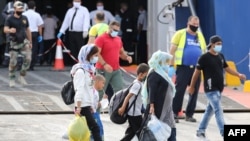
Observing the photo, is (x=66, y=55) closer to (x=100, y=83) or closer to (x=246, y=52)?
(x=246, y=52)

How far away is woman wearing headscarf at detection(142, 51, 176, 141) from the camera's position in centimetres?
1260

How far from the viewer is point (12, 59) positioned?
791 inches

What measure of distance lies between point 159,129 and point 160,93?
554mm

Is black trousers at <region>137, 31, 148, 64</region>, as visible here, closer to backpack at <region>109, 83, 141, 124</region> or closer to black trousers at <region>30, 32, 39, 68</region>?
black trousers at <region>30, 32, 39, 68</region>

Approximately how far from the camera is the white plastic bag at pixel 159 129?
12328mm

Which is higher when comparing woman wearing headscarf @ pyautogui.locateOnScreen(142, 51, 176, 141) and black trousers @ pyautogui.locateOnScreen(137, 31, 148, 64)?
woman wearing headscarf @ pyautogui.locateOnScreen(142, 51, 176, 141)

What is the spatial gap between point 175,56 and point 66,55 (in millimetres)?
10925

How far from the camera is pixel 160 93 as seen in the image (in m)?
12.6

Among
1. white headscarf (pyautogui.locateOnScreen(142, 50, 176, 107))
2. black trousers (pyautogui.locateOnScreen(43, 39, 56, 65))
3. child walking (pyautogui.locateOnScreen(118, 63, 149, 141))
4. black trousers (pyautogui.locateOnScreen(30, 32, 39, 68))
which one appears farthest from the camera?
black trousers (pyautogui.locateOnScreen(43, 39, 56, 65))

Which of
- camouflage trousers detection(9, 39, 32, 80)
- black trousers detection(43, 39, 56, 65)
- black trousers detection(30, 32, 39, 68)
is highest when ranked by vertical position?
camouflage trousers detection(9, 39, 32, 80)

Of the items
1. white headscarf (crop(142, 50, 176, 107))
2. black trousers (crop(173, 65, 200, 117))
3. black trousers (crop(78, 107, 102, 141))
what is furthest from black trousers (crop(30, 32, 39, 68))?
black trousers (crop(78, 107, 102, 141))

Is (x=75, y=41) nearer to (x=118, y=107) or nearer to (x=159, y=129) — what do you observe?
(x=118, y=107)

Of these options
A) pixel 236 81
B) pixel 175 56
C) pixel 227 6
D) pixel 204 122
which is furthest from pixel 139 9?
pixel 204 122

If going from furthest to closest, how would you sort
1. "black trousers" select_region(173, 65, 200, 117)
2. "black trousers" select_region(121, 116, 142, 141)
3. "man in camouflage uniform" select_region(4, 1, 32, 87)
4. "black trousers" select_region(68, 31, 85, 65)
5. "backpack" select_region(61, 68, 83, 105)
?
"black trousers" select_region(68, 31, 85, 65) → "man in camouflage uniform" select_region(4, 1, 32, 87) → "black trousers" select_region(173, 65, 200, 117) → "black trousers" select_region(121, 116, 142, 141) → "backpack" select_region(61, 68, 83, 105)
